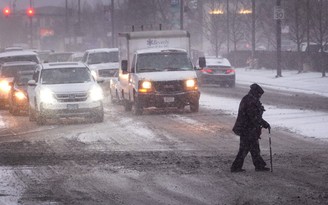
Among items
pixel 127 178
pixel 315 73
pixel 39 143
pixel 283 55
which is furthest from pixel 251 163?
pixel 283 55

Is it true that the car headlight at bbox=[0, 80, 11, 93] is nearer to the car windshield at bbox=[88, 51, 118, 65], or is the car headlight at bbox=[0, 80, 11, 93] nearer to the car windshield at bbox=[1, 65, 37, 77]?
the car windshield at bbox=[1, 65, 37, 77]

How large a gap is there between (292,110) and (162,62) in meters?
4.55

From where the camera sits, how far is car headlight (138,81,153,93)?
25797mm

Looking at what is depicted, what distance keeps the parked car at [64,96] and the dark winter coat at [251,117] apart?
34.7 feet

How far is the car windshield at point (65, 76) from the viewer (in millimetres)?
24734

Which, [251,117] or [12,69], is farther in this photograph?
[12,69]

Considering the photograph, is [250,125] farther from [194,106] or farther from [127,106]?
[127,106]

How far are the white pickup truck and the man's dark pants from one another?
1218cm

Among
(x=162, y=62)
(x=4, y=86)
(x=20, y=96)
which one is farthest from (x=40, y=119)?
(x=4, y=86)

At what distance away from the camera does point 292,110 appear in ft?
87.1

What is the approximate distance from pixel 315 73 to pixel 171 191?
Result: 39.3 meters

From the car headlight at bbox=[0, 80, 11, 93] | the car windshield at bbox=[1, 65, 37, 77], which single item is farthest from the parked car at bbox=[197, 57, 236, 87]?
the car headlight at bbox=[0, 80, 11, 93]

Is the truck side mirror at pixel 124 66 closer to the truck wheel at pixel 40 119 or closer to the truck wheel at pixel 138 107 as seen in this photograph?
the truck wheel at pixel 138 107

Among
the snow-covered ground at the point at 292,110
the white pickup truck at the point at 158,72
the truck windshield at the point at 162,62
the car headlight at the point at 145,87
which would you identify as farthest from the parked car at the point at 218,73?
the car headlight at the point at 145,87
